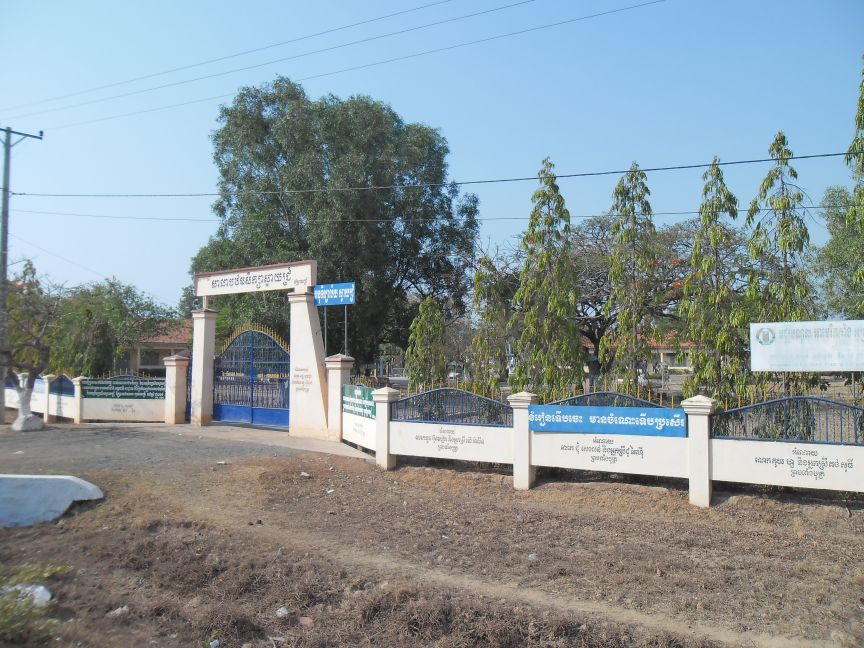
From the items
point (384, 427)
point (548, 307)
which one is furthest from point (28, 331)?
point (548, 307)

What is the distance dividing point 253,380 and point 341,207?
34.5 feet

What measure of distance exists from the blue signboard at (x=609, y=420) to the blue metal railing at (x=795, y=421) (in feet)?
1.91

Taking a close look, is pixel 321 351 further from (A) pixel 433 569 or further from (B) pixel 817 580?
(B) pixel 817 580

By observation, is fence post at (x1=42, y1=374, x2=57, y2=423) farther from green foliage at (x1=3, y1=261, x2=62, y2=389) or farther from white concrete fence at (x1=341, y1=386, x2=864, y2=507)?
white concrete fence at (x1=341, y1=386, x2=864, y2=507)

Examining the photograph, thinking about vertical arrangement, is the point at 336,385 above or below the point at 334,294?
below

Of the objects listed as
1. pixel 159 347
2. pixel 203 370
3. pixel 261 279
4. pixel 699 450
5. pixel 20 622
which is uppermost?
pixel 261 279

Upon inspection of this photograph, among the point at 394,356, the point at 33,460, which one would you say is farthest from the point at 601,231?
the point at 33,460

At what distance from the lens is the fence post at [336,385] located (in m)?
15.0

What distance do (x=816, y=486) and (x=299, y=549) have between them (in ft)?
21.5

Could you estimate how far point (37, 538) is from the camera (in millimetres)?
8367

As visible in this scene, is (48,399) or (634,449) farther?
(48,399)

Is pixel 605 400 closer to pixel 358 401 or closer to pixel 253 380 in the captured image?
pixel 358 401

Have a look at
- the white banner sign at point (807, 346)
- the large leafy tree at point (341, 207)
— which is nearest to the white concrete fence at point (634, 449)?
the white banner sign at point (807, 346)

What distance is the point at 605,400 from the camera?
1024 centimetres
